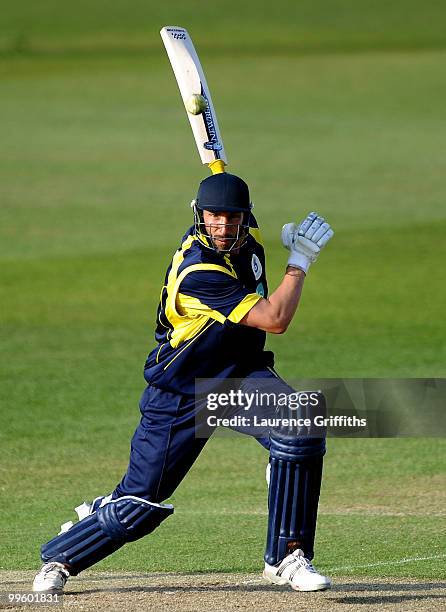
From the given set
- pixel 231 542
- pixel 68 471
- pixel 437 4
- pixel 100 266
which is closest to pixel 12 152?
pixel 100 266

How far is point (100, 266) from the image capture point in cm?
1545

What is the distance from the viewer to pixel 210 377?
18.9 ft

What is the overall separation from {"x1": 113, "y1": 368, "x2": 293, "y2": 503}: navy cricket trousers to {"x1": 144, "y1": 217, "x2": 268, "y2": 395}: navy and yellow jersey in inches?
3.1

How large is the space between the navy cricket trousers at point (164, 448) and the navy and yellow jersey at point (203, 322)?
0.26 ft

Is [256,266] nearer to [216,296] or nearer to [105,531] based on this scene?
[216,296]

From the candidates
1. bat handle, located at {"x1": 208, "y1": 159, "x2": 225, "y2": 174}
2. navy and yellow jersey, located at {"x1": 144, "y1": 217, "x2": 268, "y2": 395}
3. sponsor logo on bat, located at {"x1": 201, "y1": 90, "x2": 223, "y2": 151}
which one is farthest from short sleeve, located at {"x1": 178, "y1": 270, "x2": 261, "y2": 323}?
sponsor logo on bat, located at {"x1": 201, "y1": 90, "x2": 223, "y2": 151}

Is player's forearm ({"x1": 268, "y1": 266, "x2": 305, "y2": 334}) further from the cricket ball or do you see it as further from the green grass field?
the cricket ball

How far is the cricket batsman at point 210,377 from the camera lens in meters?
5.59

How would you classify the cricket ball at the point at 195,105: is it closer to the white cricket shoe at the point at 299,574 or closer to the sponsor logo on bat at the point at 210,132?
the sponsor logo on bat at the point at 210,132

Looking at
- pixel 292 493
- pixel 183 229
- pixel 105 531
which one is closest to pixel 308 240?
pixel 292 493

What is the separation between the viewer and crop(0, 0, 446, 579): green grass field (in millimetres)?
7586

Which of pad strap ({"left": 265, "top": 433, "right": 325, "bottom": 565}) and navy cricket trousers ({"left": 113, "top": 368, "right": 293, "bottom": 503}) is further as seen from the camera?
navy cricket trousers ({"left": 113, "top": 368, "right": 293, "bottom": 503})

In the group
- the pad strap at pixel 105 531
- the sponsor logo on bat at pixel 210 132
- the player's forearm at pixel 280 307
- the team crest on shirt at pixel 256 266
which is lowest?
the pad strap at pixel 105 531

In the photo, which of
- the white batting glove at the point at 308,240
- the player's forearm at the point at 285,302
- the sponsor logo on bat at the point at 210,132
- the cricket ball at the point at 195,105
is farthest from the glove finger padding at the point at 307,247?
the cricket ball at the point at 195,105
